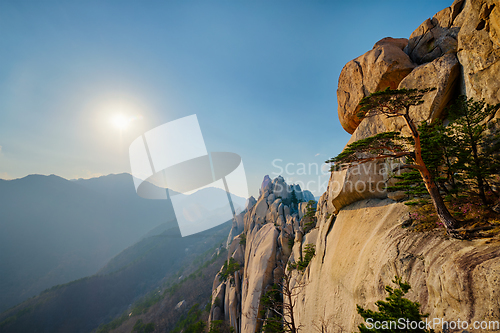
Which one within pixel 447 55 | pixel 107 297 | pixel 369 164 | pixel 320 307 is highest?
pixel 447 55

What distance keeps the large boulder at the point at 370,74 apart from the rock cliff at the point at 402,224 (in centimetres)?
8

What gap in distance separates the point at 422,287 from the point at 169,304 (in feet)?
234

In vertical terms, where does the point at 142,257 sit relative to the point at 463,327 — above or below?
below

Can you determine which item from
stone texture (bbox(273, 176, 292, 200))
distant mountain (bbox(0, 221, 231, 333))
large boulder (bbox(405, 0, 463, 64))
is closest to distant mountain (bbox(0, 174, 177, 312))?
distant mountain (bbox(0, 221, 231, 333))

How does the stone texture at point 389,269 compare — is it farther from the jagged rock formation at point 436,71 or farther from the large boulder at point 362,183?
the jagged rock formation at point 436,71

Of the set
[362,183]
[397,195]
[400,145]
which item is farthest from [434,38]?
[397,195]

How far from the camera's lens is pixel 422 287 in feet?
19.0

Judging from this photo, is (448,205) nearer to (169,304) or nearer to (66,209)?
(169,304)

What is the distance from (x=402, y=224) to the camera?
27.8 feet

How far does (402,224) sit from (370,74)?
39.0 feet

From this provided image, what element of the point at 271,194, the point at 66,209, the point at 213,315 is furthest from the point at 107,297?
the point at 66,209

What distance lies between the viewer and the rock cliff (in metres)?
4.76

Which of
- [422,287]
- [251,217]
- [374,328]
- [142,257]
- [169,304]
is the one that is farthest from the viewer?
[142,257]

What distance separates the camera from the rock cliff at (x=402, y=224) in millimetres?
4762
